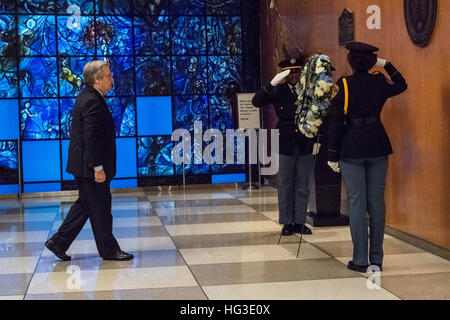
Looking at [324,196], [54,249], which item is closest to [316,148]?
[324,196]

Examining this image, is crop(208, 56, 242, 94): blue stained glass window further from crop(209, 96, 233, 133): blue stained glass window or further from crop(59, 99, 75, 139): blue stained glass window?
crop(59, 99, 75, 139): blue stained glass window

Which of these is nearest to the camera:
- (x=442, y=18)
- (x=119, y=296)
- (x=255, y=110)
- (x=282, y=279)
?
(x=119, y=296)

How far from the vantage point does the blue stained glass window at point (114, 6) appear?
37.9 feet

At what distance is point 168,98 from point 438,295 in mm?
7532

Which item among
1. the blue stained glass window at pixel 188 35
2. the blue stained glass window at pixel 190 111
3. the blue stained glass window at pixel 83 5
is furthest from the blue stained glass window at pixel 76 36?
the blue stained glass window at pixel 190 111

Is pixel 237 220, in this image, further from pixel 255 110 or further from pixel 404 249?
pixel 255 110

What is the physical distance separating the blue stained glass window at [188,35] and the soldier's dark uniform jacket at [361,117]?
6494 millimetres

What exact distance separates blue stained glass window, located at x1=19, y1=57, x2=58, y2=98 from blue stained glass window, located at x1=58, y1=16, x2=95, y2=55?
280mm

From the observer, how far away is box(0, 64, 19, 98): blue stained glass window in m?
11.3

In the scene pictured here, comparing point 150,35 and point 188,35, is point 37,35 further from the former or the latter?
point 188,35

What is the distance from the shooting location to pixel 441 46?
589 cm

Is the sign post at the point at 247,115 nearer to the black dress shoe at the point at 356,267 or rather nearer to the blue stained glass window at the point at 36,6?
the blue stained glass window at the point at 36,6

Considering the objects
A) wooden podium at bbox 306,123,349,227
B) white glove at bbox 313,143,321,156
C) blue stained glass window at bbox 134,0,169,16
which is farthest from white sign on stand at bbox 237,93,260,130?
white glove at bbox 313,143,321,156

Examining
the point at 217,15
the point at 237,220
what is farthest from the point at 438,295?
the point at 217,15
